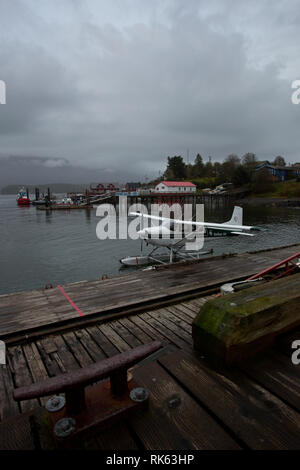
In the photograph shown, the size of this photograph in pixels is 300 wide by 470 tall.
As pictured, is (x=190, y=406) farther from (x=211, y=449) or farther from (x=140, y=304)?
(x=140, y=304)

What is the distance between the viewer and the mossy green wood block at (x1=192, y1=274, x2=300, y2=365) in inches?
86.0

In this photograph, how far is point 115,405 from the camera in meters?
1.79

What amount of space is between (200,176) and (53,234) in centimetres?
10296

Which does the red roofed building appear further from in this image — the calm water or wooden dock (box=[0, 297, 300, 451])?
wooden dock (box=[0, 297, 300, 451])

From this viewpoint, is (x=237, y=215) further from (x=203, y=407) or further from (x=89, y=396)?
(x=89, y=396)

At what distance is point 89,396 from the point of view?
189cm

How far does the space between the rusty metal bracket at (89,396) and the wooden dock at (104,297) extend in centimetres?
286

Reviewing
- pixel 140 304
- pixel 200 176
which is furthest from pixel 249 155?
pixel 140 304

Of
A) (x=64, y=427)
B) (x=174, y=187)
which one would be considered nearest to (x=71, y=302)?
(x=64, y=427)

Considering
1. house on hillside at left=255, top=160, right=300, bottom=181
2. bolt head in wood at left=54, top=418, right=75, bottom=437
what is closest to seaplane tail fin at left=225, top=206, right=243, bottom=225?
bolt head in wood at left=54, top=418, right=75, bottom=437

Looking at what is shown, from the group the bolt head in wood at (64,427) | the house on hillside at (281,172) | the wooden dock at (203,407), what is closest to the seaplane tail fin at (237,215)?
the wooden dock at (203,407)

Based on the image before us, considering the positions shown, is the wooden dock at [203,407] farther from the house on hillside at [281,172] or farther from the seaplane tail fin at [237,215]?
the house on hillside at [281,172]

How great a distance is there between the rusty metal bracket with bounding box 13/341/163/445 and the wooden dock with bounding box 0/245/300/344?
9.37ft

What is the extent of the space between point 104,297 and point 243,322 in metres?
4.21
